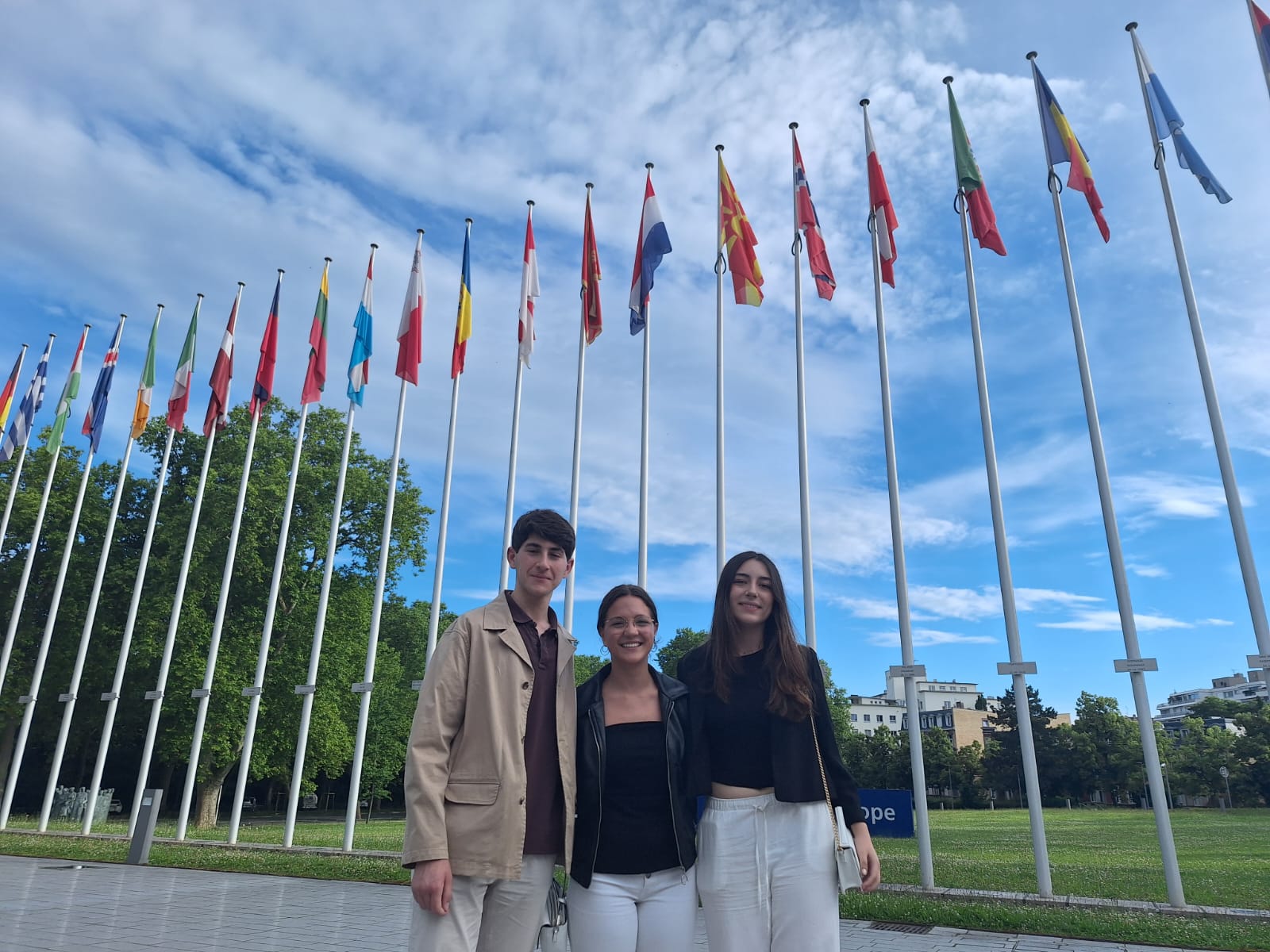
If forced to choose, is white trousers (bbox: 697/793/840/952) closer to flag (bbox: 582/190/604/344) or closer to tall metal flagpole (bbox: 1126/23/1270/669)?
tall metal flagpole (bbox: 1126/23/1270/669)

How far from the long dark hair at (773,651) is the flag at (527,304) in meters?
10.5

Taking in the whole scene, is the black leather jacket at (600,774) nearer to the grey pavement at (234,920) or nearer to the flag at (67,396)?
the grey pavement at (234,920)

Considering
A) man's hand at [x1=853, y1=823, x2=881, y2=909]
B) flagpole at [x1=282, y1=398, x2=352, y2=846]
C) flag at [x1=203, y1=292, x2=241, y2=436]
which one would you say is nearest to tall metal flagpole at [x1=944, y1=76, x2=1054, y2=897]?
man's hand at [x1=853, y1=823, x2=881, y2=909]

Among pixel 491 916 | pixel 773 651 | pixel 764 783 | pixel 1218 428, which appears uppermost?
pixel 1218 428

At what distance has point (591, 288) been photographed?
522 inches

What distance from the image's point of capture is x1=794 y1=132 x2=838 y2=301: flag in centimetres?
1214

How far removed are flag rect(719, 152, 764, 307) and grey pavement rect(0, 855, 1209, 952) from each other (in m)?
8.25

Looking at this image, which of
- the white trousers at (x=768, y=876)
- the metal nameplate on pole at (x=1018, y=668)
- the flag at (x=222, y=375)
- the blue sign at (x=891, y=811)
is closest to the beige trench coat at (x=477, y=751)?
the white trousers at (x=768, y=876)

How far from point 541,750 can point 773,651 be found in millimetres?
917

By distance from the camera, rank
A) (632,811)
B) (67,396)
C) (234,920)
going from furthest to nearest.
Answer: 1. (67,396)
2. (234,920)
3. (632,811)

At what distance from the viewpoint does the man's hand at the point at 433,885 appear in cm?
251

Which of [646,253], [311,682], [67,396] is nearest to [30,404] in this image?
[67,396]

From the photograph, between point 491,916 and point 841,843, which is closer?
point 491,916

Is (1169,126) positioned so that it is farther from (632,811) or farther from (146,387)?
(146,387)
